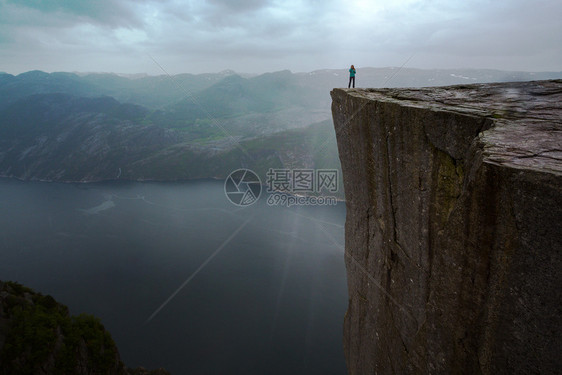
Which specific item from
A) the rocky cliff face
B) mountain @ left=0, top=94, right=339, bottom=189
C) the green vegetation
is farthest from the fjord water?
mountain @ left=0, top=94, right=339, bottom=189

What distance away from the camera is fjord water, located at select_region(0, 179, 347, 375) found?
43.8 meters

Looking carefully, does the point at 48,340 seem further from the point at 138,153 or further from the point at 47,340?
the point at 138,153

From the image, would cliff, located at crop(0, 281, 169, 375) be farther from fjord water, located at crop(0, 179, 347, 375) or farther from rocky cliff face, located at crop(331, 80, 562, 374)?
rocky cliff face, located at crop(331, 80, 562, 374)

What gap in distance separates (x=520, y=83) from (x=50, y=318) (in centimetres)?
4118

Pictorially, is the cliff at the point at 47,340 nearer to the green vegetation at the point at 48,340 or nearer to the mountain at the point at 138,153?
the green vegetation at the point at 48,340

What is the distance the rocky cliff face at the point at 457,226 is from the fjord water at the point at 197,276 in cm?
3904

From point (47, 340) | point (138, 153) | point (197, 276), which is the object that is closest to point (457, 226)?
point (47, 340)

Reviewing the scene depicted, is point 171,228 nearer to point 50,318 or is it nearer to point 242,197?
point 242,197

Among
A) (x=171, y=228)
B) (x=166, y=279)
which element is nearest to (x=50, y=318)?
(x=166, y=279)

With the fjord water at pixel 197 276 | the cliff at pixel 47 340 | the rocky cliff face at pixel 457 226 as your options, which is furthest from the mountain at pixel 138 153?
the rocky cliff face at pixel 457 226

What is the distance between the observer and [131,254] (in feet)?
224

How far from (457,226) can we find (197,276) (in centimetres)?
6134

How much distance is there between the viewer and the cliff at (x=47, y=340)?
26.6 metres

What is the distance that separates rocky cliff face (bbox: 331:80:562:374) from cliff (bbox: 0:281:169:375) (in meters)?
Result: 31.0
